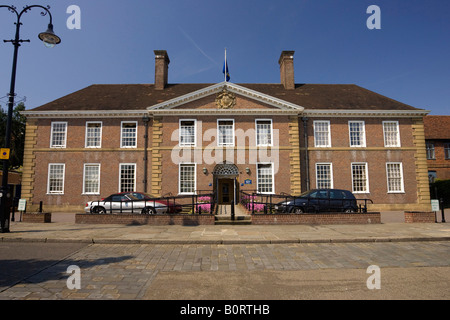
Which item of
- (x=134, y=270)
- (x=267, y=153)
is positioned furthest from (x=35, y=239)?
(x=267, y=153)

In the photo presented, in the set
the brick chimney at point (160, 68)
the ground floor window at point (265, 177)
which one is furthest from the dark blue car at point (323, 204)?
the brick chimney at point (160, 68)

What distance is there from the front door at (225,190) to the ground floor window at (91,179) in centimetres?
981

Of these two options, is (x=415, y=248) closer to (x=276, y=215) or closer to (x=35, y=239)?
(x=276, y=215)

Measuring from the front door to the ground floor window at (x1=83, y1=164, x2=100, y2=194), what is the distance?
9.81 meters

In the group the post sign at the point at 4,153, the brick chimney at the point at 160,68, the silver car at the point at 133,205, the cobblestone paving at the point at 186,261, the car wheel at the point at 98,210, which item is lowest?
the cobblestone paving at the point at 186,261

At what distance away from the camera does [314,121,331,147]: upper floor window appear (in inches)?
867

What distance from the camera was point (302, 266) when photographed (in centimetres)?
619

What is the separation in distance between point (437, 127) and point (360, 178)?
2158 centimetres

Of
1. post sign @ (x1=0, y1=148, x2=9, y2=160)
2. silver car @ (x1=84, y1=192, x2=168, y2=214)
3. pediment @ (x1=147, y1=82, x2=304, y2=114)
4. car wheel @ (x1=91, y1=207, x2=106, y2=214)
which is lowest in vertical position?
car wheel @ (x1=91, y1=207, x2=106, y2=214)

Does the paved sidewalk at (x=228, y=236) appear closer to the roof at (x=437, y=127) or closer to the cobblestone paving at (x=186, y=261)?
the cobblestone paving at (x=186, y=261)

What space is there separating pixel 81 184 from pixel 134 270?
18.0 meters

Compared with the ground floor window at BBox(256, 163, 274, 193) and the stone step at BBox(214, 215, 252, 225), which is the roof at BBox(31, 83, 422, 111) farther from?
the stone step at BBox(214, 215, 252, 225)

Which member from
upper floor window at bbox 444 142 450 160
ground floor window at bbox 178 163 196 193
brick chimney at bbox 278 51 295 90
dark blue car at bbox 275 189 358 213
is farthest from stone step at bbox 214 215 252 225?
upper floor window at bbox 444 142 450 160

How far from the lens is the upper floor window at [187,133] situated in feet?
69.7
